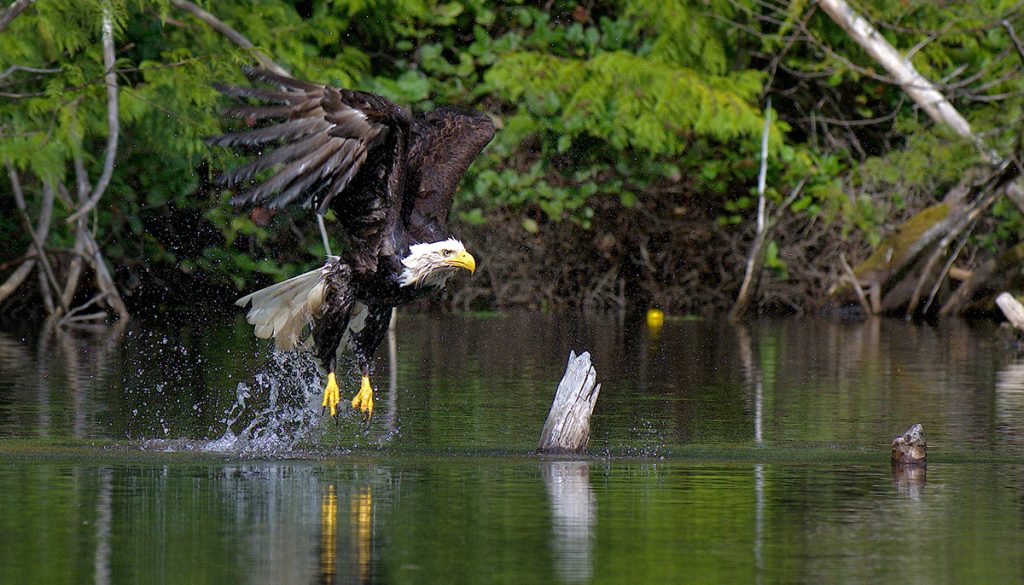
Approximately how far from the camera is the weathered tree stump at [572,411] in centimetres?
930

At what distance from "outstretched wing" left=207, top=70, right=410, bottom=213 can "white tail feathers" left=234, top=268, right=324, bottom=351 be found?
3.75 feet

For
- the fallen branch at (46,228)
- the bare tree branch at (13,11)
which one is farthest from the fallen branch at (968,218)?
the bare tree branch at (13,11)

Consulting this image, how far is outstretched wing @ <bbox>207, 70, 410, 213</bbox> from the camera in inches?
367

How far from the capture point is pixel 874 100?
25.0m

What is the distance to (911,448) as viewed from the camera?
8.97 meters

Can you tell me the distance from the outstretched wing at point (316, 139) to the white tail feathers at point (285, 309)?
3.75 ft

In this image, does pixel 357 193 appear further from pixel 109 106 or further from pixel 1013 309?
pixel 109 106

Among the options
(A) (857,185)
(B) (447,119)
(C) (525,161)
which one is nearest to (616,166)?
(C) (525,161)

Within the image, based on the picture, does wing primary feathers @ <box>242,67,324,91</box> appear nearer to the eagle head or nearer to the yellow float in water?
the eagle head

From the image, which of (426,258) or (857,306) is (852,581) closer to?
(426,258)

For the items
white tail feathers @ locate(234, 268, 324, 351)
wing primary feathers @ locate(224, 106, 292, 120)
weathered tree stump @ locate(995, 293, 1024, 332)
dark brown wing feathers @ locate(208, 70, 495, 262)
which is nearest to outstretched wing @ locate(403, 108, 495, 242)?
dark brown wing feathers @ locate(208, 70, 495, 262)

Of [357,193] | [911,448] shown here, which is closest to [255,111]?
[357,193]

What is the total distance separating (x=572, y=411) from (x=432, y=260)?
1329mm

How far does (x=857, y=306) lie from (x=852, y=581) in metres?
17.0
